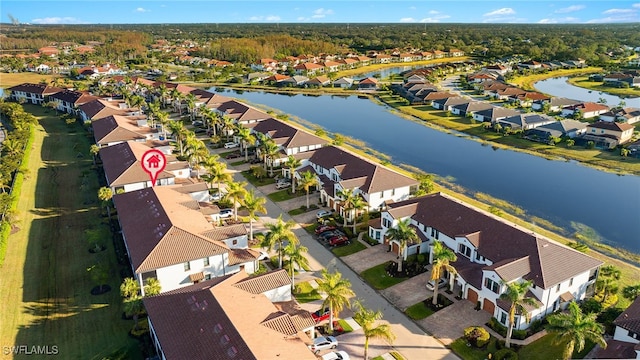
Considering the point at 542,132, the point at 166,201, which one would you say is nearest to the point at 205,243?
the point at 166,201

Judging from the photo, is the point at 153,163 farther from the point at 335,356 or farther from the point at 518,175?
the point at 518,175

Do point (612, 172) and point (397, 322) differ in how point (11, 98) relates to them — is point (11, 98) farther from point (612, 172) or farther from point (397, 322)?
point (612, 172)

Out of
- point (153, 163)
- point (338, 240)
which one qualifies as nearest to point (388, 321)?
point (338, 240)

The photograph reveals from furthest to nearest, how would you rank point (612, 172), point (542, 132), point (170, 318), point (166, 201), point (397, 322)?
point (542, 132)
point (612, 172)
point (166, 201)
point (397, 322)
point (170, 318)

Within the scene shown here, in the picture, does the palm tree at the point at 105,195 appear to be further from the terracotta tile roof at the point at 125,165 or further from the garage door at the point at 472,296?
the garage door at the point at 472,296

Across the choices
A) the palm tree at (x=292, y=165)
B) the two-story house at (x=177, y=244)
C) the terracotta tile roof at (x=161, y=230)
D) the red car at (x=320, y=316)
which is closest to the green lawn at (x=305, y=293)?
the red car at (x=320, y=316)

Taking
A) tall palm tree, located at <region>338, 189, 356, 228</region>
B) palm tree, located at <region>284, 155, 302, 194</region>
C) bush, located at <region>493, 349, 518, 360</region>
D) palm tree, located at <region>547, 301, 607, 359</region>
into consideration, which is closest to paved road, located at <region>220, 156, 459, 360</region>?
bush, located at <region>493, 349, 518, 360</region>
